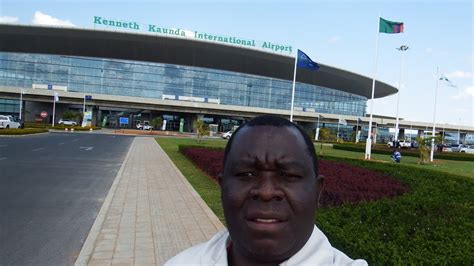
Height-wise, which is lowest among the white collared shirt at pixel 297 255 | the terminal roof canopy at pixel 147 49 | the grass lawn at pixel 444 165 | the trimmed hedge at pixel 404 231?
the grass lawn at pixel 444 165

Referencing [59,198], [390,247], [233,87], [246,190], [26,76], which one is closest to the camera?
[246,190]

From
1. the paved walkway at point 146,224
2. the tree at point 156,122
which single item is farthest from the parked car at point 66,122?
the paved walkway at point 146,224

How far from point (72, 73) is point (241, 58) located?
29637 millimetres

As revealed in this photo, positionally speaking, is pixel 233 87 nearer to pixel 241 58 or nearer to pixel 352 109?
pixel 241 58

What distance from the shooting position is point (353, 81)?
8606 centimetres

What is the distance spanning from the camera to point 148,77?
7569 centimetres

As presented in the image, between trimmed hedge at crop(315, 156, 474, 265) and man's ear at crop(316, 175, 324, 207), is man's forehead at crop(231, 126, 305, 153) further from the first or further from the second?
trimmed hedge at crop(315, 156, 474, 265)

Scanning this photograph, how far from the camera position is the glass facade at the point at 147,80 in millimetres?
72500

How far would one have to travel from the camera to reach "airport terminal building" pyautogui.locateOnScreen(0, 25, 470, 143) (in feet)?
222

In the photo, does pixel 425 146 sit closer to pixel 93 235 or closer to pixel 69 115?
pixel 93 235

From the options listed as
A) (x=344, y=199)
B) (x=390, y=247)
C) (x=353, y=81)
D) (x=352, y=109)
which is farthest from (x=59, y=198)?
(x=352, y=109)

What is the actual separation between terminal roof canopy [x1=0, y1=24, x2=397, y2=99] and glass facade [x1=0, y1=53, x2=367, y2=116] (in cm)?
133

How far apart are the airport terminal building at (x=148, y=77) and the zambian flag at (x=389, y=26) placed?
46058 mm

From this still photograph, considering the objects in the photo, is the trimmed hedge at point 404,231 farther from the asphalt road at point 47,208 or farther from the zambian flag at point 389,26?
the zambian flag at point 389,26
